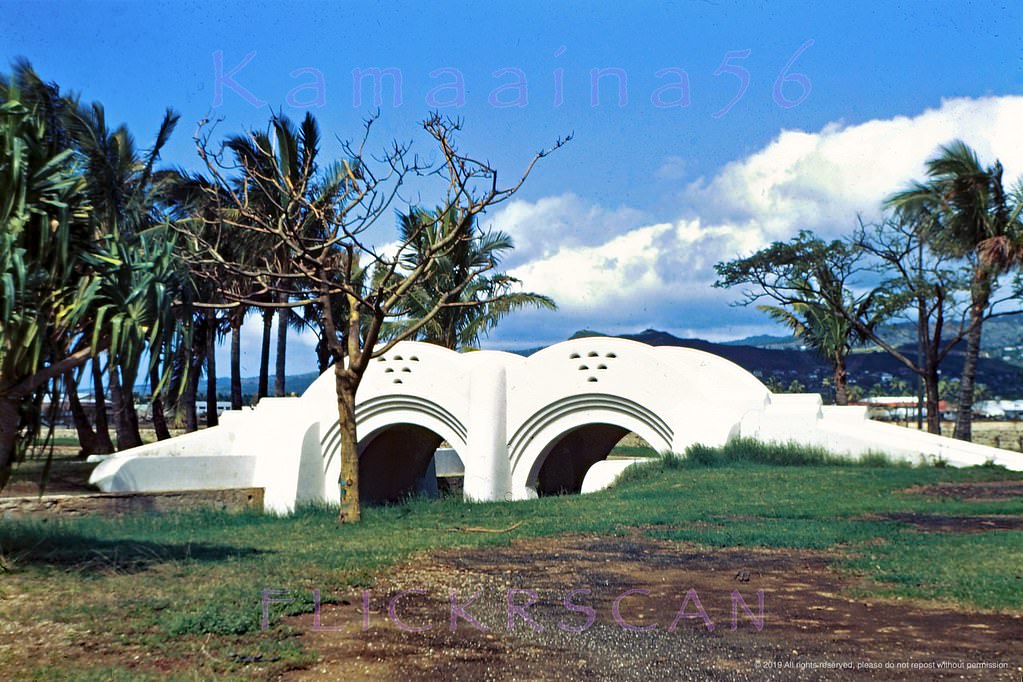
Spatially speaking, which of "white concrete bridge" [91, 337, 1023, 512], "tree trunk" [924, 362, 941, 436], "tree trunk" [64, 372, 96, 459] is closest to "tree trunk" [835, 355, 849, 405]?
"tree trunk" [924, 362, 941, 436]

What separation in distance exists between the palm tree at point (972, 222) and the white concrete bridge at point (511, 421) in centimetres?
694

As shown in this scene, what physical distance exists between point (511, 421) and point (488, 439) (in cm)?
59

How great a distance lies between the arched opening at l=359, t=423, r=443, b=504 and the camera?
23.3 meters

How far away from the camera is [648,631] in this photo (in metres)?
6.63

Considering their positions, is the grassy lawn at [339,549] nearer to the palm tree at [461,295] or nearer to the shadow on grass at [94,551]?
the shadow on grass at [94,551]

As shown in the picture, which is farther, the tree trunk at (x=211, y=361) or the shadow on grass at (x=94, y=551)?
the tree trunk at (x=211, y=361)

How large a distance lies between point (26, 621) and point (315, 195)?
2095cm

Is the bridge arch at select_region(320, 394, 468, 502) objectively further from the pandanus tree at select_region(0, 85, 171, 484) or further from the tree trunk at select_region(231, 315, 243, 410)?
the pandanus tree at select_region(0, 85, 171, 484)

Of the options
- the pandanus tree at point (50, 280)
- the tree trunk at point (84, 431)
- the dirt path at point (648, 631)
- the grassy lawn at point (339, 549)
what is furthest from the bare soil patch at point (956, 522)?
the tree trunk at point (84, 431)

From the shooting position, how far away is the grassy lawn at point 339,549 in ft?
20.6

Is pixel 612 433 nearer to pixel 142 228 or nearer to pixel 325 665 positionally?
→ pixel 142 228

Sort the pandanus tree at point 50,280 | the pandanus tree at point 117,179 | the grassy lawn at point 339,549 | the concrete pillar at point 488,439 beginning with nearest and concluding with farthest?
the grassy lawn at point 339,549 → the pandanus tree at point 50,280 → the concrete pillar at point 488,439 → the pandanus tree at point 117,179

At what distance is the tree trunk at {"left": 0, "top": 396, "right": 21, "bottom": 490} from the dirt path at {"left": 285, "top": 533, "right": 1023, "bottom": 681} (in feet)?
11.7

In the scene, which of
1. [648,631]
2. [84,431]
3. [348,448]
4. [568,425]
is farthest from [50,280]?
[84,431]
